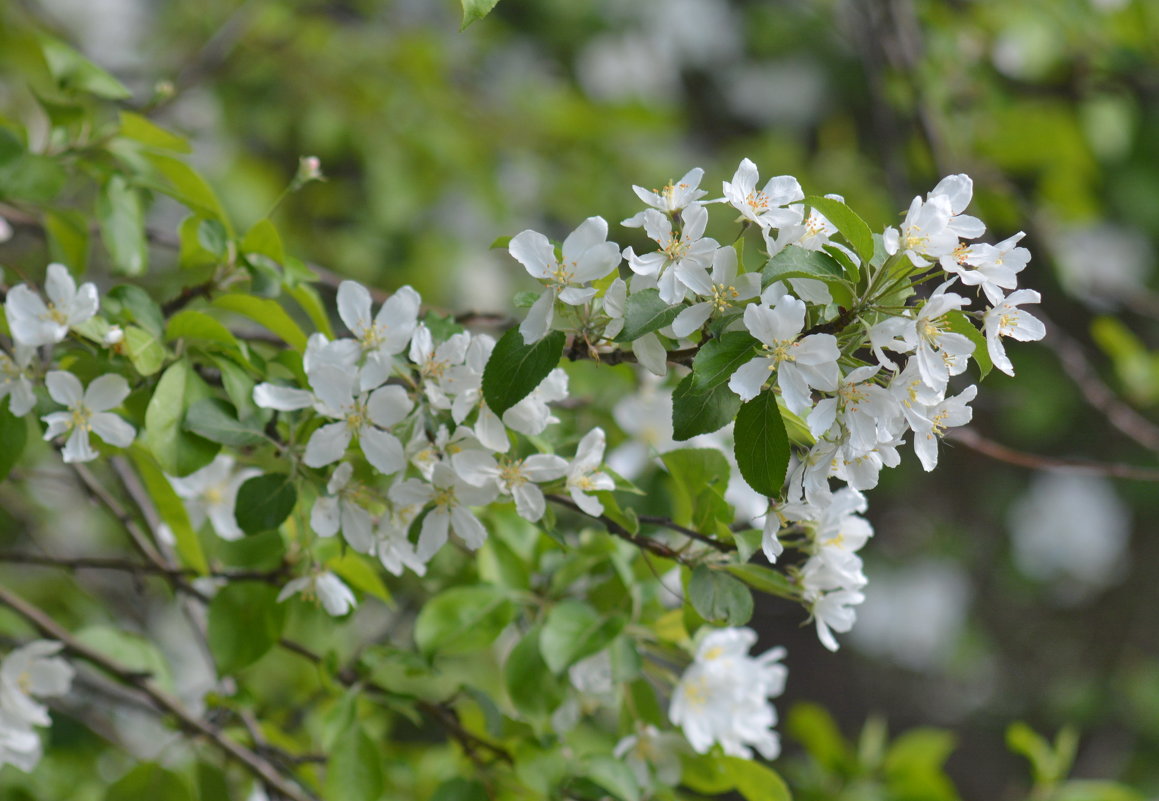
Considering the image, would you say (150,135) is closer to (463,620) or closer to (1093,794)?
(463,620)

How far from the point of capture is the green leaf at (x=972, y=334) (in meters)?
0.64

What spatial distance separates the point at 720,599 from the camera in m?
0.76

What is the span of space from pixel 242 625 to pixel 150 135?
1.50 feet

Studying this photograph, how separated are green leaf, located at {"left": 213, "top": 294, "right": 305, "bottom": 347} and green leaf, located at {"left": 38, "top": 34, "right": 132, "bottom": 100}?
295 millimetres

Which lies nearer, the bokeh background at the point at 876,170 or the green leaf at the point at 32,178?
the green leaf at the point at 32,178

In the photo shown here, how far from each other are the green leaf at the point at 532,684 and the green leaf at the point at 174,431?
13.6 inches

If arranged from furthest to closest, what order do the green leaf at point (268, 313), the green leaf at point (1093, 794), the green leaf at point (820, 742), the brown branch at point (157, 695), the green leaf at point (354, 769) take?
the green leaf at point (820, 742) → the green leaf at point (1093, 794) → the brown branch at point (157, 695) → the green leaf at point (354, 769) → the green leaf at point (268, 313)

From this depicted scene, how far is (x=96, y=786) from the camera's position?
1.35 meters

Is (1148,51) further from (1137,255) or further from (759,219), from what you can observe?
(759,219)

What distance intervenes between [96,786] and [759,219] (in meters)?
1.16

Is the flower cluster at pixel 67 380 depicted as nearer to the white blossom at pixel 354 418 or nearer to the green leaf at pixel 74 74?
the white blossom at pixel 354 418

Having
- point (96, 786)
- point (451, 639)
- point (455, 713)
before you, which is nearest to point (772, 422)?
point (451, 639)

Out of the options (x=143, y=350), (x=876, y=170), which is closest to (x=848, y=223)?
(x=143, y=350)

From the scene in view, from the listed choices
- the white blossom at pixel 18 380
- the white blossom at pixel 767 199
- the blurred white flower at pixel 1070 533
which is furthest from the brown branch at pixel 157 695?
the blurred white flower at pixel 1070 533
